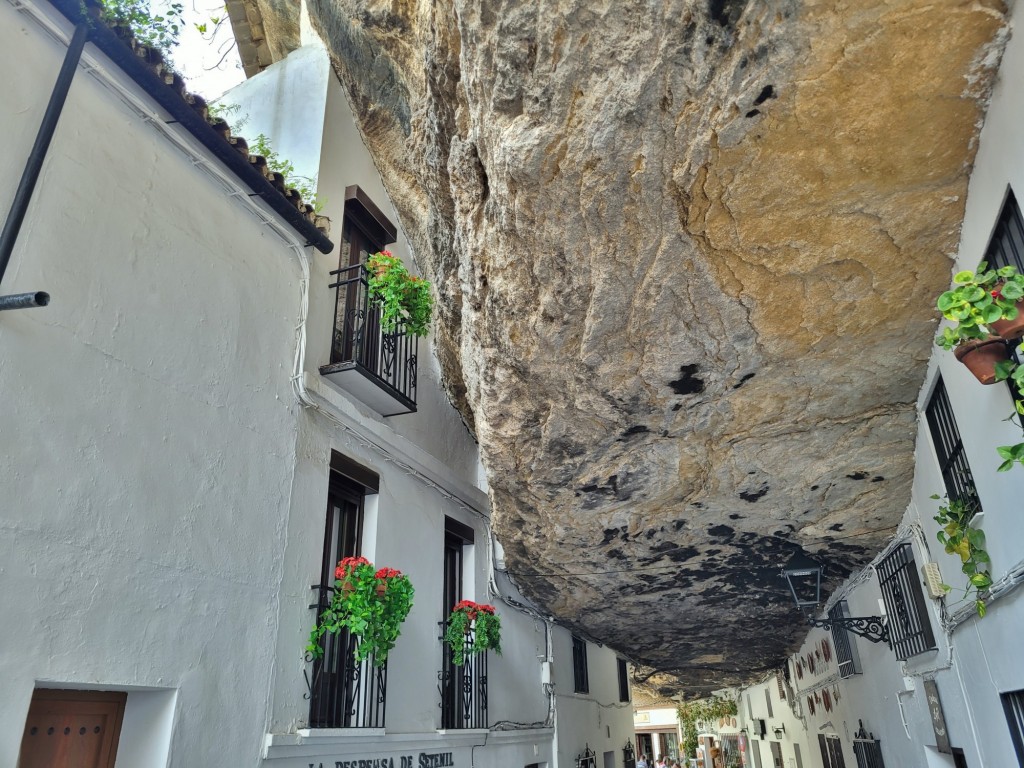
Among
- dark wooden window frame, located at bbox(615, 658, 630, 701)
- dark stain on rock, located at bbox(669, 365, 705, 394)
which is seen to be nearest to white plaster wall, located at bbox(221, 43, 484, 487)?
dark stain on rock, located at bbox(669, 365, 705, 394)

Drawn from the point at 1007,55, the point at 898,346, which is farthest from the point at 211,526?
the point at 1007,55

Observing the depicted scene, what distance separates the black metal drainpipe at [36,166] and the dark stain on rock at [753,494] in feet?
16.1

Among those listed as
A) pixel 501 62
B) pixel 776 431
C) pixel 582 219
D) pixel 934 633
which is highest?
pixel 501 62

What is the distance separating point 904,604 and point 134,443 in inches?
225

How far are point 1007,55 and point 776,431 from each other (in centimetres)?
290

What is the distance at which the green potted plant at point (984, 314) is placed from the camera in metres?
2.46

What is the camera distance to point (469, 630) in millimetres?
7156

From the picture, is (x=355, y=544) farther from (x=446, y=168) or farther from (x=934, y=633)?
(x=934, y=633)

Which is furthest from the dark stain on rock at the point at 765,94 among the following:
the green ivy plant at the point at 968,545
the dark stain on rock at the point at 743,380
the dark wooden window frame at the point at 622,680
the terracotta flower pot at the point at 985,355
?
the dark wooden window frame at the point at 622,680

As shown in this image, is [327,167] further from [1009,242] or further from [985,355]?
[985,355]

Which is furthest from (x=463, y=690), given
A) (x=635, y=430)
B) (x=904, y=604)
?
(x=904, y=604)

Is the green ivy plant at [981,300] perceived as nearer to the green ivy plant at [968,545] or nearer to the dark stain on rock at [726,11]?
the dark stain on rock at [726,11]

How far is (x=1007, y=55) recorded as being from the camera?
259 cm

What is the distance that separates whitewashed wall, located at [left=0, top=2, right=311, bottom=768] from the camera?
3.52 meters
